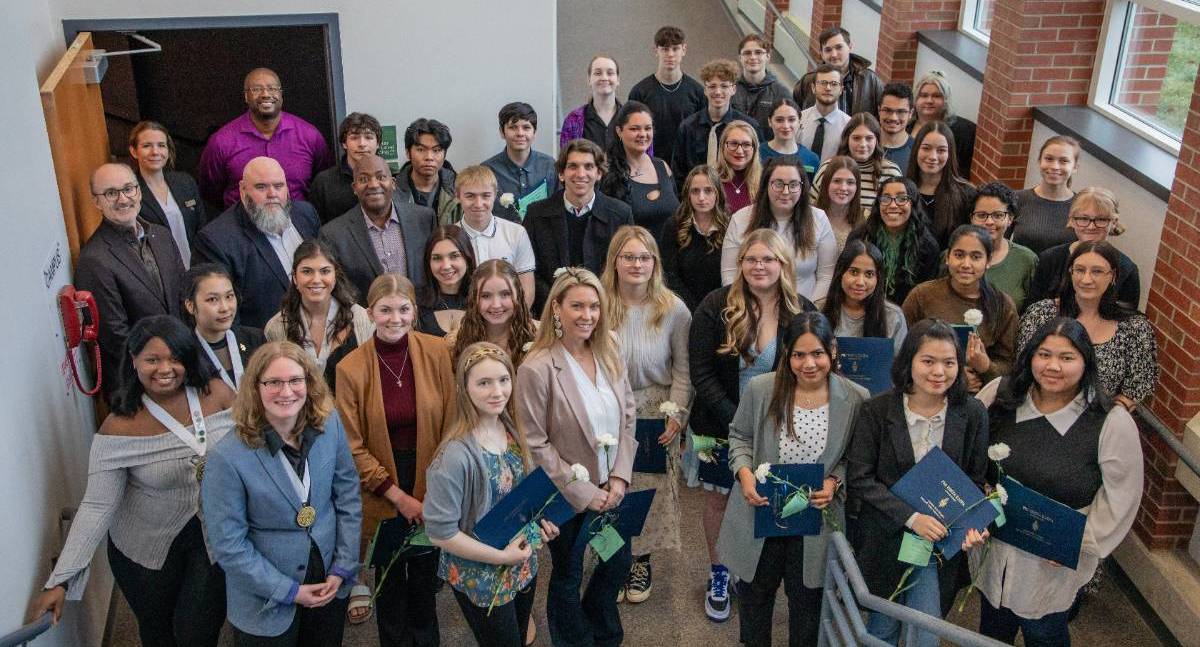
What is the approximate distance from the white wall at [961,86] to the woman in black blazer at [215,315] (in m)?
5.66

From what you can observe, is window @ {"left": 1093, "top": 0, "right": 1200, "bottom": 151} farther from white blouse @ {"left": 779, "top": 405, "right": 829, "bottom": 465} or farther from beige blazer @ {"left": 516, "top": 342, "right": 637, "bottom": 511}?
beige blazer @ {"left": 516, "top": 342, "right": 637, "bottom": 511}

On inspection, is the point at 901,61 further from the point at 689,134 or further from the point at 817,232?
the point at 817,232

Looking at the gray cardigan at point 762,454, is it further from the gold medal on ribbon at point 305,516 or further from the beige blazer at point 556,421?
the gold medal on ribbon at point 305,516

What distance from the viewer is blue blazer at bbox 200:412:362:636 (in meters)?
3.82

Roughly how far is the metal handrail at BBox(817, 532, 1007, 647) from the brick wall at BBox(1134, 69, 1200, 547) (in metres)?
1.78

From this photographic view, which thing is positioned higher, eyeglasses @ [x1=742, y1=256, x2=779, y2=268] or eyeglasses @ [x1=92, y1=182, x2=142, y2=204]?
eyeglasses @ [x1=92, y1=182, x2=142, y2=204]

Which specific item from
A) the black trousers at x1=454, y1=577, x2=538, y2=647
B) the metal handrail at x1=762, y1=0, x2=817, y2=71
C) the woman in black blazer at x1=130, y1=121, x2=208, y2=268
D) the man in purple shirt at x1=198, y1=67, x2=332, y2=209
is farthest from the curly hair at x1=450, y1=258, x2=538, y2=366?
the metal handrail at x1=762, y1=0, x2=817, y2=71

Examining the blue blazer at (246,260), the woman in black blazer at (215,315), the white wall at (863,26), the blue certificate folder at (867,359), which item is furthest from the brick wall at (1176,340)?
the white wall at (863,26)

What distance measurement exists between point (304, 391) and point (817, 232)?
2.91m

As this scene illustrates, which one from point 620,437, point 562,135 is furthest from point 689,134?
point 620,437

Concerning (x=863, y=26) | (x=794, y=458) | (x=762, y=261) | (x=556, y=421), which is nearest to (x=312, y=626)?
(x=556, y=421)

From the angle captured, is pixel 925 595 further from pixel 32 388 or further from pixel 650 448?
pixel 32 388

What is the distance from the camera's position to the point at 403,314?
448cm

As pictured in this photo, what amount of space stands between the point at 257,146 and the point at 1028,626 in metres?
5.04
